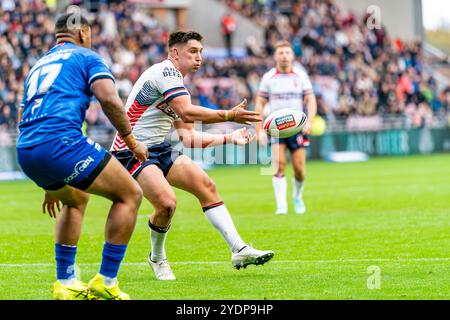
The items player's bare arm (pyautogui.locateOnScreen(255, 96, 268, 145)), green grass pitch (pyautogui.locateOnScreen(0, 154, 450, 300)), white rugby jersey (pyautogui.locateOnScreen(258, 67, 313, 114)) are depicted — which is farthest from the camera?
white rugby jersey (pyautogui.locateOnScreen(258, 67, 313, 114))

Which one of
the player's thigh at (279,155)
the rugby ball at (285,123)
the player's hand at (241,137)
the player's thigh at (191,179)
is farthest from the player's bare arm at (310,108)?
the player's thigh at (191,179)

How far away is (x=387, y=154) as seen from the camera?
3912cm

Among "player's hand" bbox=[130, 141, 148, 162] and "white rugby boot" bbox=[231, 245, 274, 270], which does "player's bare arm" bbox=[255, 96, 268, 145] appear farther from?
"player's hand" bbox=[130, 141, 148, 162]

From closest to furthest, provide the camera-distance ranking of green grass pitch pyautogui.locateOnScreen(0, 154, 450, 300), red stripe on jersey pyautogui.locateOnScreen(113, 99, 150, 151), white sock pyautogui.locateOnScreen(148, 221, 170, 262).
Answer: green grass pitch pyautogui.locateOnScreen(0, 154, 450, 300) → white sock pyautogui.locateOnScreen(148, 221, 170, 262) → red stripe on jersey pyautogui.locateOnScreen(113, 99, 150, 151)

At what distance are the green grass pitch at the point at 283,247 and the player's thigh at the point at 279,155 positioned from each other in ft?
2.59

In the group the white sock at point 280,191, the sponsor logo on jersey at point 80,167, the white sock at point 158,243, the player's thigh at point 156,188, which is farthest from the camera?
the white sock at point 280,191

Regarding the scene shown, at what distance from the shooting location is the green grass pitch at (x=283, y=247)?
9.02 m

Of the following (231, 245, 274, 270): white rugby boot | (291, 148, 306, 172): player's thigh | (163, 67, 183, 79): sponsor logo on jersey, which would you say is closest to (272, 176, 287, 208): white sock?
(291, 148, 306, 172): player's thigh

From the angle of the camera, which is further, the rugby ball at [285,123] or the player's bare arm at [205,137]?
the rugby ball at [285,123]

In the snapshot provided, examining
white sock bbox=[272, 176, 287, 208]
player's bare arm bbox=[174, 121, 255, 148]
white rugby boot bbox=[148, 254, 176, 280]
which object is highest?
player's bare arm bbox=[174, 121, 255, 148]

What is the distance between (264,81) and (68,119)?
9885 mm

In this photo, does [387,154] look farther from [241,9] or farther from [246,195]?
[246,195]

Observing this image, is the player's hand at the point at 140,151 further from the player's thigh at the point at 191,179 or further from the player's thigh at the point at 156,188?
the player's thigh at the point at 191,179

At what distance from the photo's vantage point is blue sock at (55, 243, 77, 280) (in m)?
8.59
